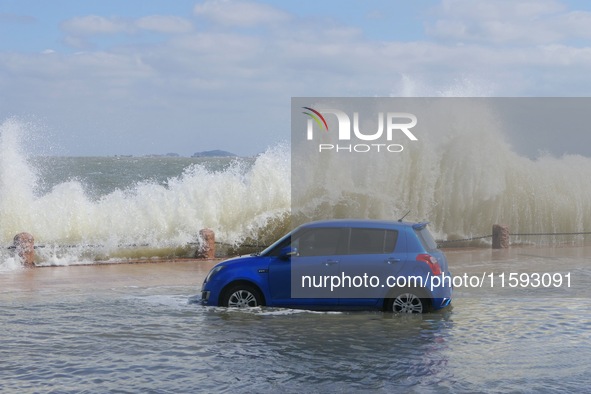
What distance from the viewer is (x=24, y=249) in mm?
19859

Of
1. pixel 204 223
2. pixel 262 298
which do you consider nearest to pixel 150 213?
pixel 204 223

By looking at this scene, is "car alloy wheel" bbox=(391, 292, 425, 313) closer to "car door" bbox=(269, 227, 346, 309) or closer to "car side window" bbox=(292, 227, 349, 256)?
"car door" bbox=(269, 227, 346, 309)

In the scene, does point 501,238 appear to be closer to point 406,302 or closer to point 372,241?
point 406,302

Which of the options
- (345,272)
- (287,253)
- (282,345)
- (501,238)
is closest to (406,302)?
(345,272)

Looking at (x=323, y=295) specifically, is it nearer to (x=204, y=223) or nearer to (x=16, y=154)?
(x=204, y=223)

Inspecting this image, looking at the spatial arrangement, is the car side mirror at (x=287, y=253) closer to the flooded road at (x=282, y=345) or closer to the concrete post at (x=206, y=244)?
the flooded road at (x=282, y=345)

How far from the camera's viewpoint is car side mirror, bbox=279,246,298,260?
505 inches

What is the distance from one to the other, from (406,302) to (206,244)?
10.2 m

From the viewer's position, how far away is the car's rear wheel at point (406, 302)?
12.6m

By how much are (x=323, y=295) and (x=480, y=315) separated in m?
2.44

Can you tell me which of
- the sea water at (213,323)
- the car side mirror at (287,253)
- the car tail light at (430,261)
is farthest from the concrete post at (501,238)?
the car side mirror at (287,253)

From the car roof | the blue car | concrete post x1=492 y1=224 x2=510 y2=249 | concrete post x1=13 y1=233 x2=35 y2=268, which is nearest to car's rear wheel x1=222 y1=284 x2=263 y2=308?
the blue car

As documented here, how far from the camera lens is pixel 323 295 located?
41.7 feet

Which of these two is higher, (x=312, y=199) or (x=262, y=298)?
(x=312, y=199)
